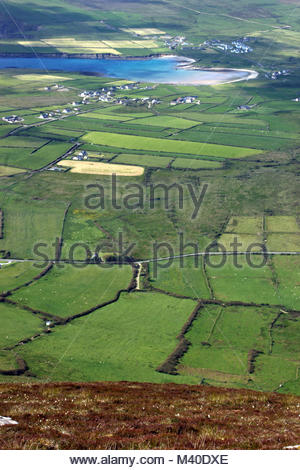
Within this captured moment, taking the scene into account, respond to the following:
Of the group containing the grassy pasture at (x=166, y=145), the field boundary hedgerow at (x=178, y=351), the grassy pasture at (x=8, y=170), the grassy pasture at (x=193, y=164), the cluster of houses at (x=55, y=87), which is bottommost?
the field boundary hedgerow at (x=178, y=351)

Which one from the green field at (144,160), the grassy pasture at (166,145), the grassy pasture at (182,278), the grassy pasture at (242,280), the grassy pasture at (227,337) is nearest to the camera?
the grassy pasture at (227,337)

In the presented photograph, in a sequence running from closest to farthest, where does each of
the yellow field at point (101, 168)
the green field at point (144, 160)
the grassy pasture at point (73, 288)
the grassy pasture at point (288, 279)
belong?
the grassy pasture at point (73, 288) → the grassy pasture at point (288, 279) → the yellow field at point (101, 168) → the green field at point (144, 160)

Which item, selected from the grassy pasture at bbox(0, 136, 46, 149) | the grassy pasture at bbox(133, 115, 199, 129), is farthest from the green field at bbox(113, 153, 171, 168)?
the grassy pasture at bbox(133, 115, 199, 129)

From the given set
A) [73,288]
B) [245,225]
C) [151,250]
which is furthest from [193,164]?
[73,288]

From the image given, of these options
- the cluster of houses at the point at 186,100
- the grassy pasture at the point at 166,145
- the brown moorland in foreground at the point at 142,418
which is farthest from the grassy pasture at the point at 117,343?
the cluster of houses at the point at 186,100

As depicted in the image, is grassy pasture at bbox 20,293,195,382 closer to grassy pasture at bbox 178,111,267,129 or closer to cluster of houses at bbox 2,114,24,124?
grassy pasture at bbox 178,111,267,129

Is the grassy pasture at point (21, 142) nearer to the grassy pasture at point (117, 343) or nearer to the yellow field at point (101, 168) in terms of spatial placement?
the yellow field at point (101, 168)

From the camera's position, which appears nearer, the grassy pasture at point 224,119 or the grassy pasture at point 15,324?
the grassy pasture at point 15,324

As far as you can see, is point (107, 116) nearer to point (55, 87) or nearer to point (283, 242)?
point (55, 87)
